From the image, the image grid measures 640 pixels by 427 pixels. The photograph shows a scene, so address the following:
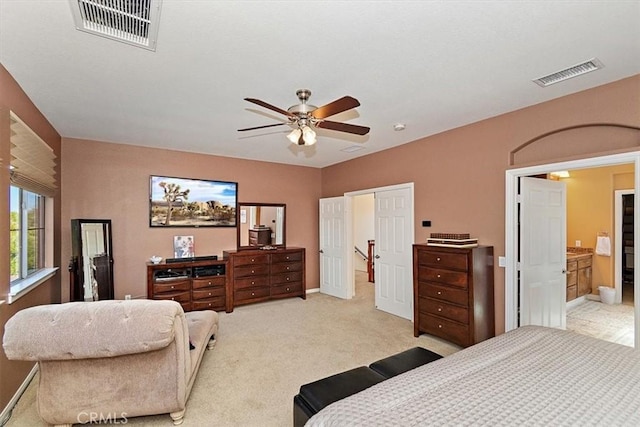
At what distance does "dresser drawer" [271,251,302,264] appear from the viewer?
556 cm

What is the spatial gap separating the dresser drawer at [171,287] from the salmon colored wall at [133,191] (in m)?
0.50

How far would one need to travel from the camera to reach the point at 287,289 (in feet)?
18.7

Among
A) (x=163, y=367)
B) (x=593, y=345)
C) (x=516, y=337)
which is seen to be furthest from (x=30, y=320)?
(x=593, y=345)

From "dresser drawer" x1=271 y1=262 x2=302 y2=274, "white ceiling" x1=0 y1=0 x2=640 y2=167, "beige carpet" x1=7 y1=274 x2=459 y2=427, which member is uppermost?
"white ceiling" x1=0 y1=0 x2=640 y2=167

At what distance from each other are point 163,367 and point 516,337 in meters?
2.50

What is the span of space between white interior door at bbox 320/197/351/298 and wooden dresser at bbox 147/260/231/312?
217 cm

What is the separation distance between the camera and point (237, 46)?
81.9 inches

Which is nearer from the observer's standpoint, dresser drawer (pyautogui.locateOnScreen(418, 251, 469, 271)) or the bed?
the bed

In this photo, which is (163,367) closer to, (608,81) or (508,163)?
(508,163)

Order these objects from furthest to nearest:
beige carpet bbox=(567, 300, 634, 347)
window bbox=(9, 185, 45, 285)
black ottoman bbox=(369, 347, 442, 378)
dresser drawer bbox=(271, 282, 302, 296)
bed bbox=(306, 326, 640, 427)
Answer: dresser drawer bbox=(271, 282, 302, 296)
beige carpet bbox=(567, 300, 634, 347)
window bbox=(9, 185, 45, 285)
black ottoman bbox=(369, 347, 442, 378)
bed bbox=(306, 326, 640, 427)

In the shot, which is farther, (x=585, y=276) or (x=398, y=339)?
(x=585, y=276)

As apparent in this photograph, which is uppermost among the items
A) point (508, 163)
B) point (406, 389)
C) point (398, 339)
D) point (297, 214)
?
point (508, 163)

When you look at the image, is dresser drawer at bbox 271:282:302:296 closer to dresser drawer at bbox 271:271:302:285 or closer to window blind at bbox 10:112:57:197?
dresser drawer at bbox 271:271:302:285

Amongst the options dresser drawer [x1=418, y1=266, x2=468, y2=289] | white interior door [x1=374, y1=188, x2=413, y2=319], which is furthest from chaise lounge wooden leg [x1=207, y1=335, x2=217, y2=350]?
white interior door [x1=374, y1=188, x2=413, y2=319]
